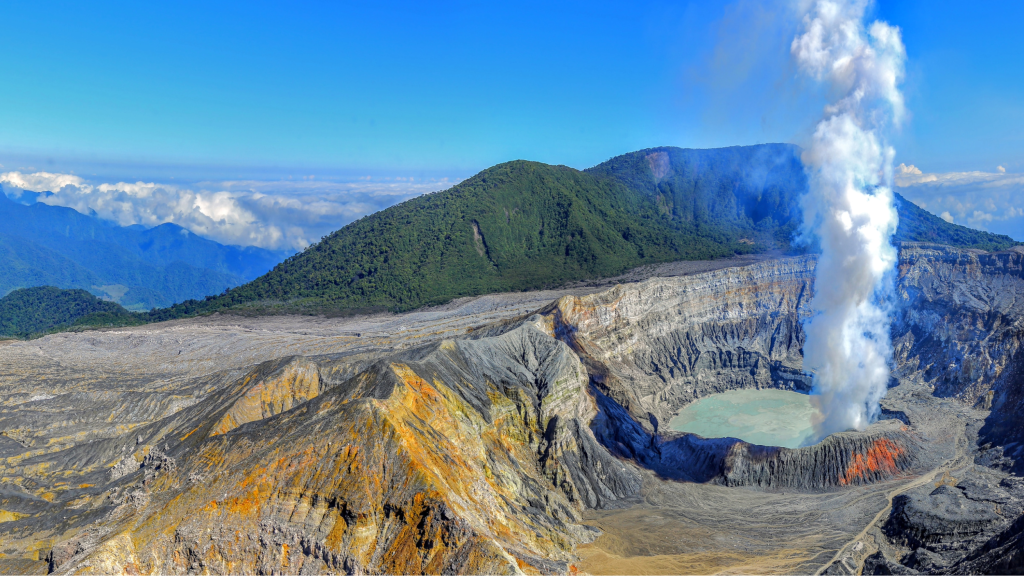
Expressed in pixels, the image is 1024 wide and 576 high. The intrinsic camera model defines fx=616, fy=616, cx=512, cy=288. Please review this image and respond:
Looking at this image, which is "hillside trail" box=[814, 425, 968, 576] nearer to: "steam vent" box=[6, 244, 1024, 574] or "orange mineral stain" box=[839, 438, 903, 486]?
"steam vent" box=[6, 244, 1024, 574]

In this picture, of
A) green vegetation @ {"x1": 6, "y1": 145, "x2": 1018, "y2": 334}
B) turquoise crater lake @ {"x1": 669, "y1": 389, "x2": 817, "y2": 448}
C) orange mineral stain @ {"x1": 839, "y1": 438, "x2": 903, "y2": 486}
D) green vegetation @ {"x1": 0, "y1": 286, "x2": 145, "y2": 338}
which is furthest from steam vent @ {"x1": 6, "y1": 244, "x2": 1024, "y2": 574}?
green vegetation @ {"x1": 0, "y1": 286, "x2": 145, "y2": 338}

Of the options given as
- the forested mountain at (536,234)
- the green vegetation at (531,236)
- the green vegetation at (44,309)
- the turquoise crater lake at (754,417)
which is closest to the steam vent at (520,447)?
the turquoise crater lake at (754,417)

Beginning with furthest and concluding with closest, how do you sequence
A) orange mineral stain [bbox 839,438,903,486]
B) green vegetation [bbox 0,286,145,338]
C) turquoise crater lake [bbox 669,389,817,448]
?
green vegetation [bbox 0,286,145,338] → turquoise crater lake [bbox 669,389,817,448] → orange mineral stain [bbox 839,438,903,486]

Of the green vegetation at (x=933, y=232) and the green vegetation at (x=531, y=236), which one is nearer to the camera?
the green vegetation at (x=531, y=236)

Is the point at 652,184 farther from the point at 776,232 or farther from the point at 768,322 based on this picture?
the point at 768,322

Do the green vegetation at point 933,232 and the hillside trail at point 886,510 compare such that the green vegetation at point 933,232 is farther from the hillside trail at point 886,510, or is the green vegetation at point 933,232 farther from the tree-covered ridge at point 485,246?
the hillside trail at point 886,510

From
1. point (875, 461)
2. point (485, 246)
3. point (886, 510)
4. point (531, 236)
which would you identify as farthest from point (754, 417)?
point (531, 236)

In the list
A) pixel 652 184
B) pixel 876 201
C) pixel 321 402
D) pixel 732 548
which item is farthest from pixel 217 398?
pixel 652 184
